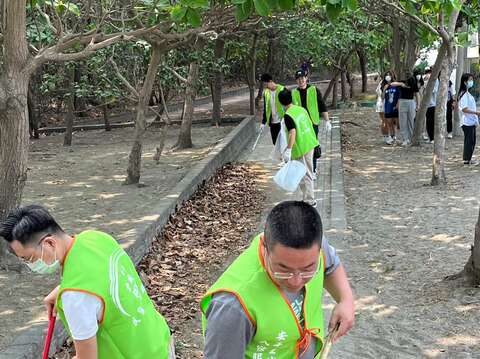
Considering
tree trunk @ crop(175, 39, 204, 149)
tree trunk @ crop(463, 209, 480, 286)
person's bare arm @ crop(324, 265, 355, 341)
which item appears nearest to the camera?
person's bare arm @ crop(324, 265, 355, 341)

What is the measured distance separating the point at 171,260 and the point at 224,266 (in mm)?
586

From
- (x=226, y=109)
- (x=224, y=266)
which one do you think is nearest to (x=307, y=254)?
(x=224, y=266)

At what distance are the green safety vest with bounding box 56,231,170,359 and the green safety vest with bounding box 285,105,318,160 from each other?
5.85m

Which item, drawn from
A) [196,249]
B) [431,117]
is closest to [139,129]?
[196,249]

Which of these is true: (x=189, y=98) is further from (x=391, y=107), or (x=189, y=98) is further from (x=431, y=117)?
(x=431, y=117)

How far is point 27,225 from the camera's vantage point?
104 inches

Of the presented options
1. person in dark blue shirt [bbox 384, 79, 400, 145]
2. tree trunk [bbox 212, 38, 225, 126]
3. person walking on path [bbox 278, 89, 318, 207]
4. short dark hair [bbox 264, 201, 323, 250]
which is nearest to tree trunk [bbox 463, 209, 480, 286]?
person walking on path [bbox 278, 89, 318, 207]

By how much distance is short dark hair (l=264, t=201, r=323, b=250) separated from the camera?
2.02 meters

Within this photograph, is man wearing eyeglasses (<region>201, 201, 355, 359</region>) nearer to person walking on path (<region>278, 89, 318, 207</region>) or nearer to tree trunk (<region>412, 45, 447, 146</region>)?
person walking on path (<region>278, 89, 318, 207</region>)

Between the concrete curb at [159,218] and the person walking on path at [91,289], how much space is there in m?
1.87

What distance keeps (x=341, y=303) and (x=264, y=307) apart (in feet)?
1.71

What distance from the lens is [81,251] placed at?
8.54ft

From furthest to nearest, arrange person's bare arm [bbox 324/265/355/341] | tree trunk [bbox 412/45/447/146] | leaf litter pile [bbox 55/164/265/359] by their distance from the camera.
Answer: tree trunk [bbox 412/45/447/146] → leaf litter pile [bbox 55/164/265/359] → person's bare arm [bbox 324/265/355/341]

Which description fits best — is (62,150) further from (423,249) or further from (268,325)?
(268,325)
